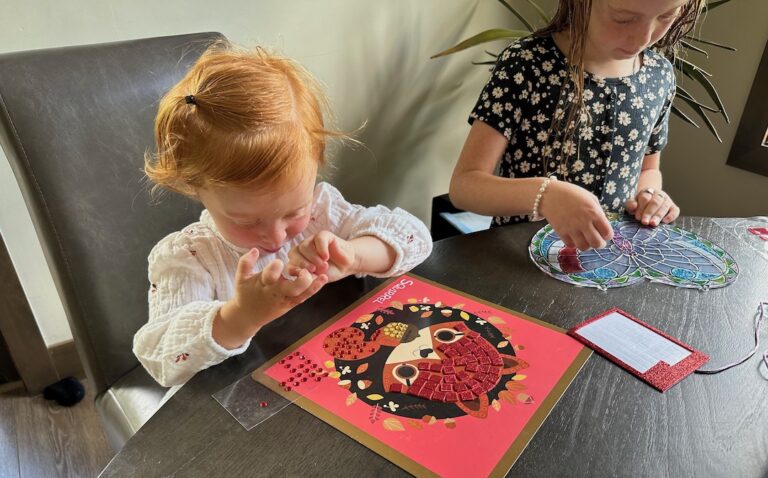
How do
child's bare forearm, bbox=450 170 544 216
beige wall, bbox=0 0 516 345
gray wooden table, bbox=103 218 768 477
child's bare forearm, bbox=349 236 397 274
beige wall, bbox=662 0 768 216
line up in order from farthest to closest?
beige wall, bbox=662 0 768 216
beige wall, bbox=0 0 516 345
child's bare forearm, bbox=450 170 544 216
child's bare forearm, bbox=349 236 397 274
gray wooden table, bbox=103 218 768 477

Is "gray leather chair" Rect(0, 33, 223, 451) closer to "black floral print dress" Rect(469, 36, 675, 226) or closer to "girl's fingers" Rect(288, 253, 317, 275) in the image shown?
"girl's fingers" Rect(288, 253, 317, 275)

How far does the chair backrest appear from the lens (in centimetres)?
67

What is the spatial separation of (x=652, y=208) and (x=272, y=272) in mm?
699

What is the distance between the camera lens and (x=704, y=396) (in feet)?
1.79

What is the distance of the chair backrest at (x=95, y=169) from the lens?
2.19 feet

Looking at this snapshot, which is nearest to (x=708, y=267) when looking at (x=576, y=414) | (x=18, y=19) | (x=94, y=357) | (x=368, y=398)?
(x=576, y=414)

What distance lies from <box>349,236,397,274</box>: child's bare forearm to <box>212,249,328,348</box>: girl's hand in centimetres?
16

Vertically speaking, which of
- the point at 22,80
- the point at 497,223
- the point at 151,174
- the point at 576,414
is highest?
the point at 22,80

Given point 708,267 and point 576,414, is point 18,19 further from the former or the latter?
point 708,267

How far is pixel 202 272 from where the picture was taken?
2.32 feet

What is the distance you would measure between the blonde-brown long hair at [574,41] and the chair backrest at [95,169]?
0.67 metres

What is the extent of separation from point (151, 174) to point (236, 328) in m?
0.25

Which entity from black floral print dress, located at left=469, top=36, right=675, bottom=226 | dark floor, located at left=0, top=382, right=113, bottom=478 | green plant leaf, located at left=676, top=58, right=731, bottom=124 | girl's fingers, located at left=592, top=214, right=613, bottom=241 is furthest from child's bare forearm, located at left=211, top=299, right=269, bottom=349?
green plant leaf, located at left=676, top=58, right=731, bottom=124

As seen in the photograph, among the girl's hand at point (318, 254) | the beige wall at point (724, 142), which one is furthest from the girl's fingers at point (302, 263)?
the beige wall at point (724, 142)
